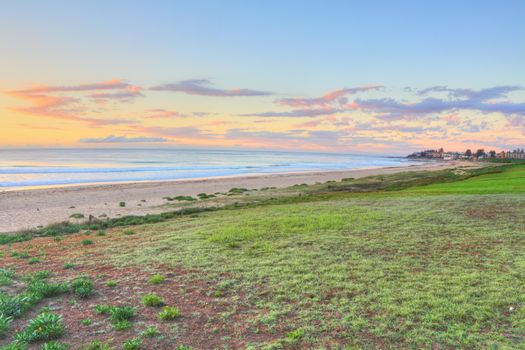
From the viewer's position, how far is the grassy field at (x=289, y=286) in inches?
217

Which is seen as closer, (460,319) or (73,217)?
(460,319)

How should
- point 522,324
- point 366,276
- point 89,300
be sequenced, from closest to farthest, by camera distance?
1. point 522,324
2. point 89,300
3. point 366,276

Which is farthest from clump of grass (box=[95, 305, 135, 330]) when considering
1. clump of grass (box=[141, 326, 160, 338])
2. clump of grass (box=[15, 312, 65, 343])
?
clump of grass (box=[15, 312, 65, 343])

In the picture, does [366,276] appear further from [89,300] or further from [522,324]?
[89,300]

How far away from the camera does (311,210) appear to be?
695 inches

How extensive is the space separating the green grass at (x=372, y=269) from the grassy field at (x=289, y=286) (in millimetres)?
30

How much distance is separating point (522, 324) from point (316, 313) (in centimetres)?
316

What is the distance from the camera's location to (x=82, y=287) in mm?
7484

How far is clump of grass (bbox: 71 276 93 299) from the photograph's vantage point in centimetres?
726

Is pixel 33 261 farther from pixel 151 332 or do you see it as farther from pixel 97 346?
pixel 151 332

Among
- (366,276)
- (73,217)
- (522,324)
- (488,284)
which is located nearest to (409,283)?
(366,276)

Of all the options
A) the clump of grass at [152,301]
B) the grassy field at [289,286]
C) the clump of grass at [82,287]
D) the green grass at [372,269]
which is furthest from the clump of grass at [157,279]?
the clump of grass at [82,287]

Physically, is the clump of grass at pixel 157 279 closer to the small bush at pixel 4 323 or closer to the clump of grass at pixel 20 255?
the small bush at pixel 4 323

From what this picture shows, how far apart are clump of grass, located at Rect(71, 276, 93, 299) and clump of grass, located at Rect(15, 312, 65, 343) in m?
1.18
